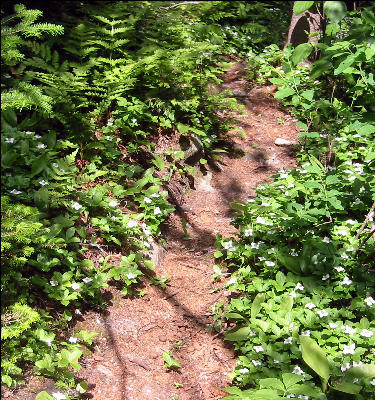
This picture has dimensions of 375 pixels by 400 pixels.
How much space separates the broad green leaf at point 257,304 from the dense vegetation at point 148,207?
0.01 metres

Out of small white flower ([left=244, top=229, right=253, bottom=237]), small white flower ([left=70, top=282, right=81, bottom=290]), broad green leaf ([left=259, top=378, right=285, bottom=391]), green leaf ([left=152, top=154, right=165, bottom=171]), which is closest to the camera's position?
broad green leaf ([left=259, top=378, right=285, bottom=391])

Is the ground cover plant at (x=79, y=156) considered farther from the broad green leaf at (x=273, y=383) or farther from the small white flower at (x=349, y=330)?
the small white flower at (x=349, y=330)

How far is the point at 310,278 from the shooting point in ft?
12.7

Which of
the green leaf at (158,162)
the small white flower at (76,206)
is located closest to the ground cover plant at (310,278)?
the green leaf at (158,162)

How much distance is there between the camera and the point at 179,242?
4.88 meters

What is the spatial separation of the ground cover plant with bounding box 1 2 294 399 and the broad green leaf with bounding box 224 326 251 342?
3.27 ft

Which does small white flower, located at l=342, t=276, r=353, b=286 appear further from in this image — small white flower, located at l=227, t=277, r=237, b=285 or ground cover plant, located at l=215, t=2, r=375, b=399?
small white flower, located at l=227, t=277, r=237, b=285

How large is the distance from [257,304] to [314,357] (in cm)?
75

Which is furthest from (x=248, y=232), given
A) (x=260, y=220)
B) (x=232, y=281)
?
(x=232, y=281)

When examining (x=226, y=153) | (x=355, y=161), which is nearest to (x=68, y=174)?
(x=226, y=153)

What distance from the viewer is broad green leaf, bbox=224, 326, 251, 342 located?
3555 millimetres

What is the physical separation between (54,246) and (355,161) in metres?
3.97

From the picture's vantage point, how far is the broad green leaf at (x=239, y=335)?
3555 millimetres

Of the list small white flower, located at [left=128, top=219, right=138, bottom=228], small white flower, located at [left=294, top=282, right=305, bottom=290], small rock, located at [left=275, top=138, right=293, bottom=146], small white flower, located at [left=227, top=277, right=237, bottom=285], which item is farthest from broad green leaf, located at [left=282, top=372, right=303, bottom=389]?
→ small rock, located at [left=275, top=138, right=293, bottom=146]
